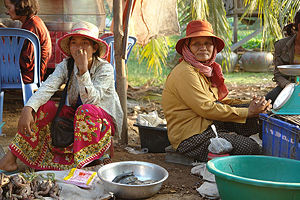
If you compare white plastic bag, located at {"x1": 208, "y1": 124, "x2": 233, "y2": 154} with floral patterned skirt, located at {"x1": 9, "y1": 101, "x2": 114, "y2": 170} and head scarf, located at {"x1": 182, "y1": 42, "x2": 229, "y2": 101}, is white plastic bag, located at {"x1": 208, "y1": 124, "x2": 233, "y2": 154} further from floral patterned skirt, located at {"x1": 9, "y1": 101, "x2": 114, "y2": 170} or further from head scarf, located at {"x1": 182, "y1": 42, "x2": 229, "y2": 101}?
floral patterned skirt, located at {"x1": 9, "y1": 101, "x2": 114, "y2": 170}

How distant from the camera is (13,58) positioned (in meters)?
4.24

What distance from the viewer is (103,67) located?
330 centimetres

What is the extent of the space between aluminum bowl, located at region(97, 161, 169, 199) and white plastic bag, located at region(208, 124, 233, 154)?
0.51m

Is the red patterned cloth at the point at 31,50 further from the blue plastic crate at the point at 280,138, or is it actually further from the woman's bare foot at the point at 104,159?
the blue plastic crate at the point at 280,138

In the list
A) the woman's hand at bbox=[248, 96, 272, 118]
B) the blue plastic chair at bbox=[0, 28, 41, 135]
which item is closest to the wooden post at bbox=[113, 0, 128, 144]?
the blue plastic chair at bbox=[0, 28, 41, 135]

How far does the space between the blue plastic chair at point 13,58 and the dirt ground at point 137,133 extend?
60 cm

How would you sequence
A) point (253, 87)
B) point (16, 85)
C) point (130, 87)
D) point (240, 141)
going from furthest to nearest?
point (253, 87)
point (130, 87)
point (16, 85)
point (240, 141)

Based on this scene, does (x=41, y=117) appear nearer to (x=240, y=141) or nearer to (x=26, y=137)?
(x=26, y=137)

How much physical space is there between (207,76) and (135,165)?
105 centimetres

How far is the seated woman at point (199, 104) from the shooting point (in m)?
3.23

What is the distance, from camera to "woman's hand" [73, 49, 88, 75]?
3043mm

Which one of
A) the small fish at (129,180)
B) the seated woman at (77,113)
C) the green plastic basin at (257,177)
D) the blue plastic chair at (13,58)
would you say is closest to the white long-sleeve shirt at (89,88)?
the seated woman at (77,113)

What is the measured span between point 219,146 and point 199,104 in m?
0.38

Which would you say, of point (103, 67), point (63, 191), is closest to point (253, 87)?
point (103, 67)
